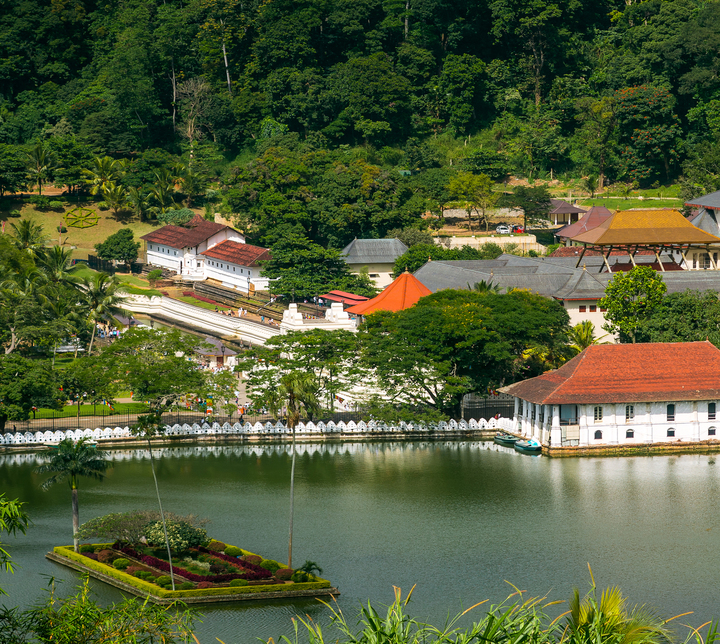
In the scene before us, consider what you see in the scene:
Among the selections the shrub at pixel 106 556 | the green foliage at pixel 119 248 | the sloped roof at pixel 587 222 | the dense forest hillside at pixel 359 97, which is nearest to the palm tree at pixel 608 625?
the shrub at pixel 106 556

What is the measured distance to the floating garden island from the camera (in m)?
35.2

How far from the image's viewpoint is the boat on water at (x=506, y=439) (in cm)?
5341

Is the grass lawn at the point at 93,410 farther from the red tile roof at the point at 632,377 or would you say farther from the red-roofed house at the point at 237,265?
the red-roofed house at the point at 237,265

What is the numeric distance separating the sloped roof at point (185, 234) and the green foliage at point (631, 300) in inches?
1410

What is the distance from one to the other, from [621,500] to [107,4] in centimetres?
9263

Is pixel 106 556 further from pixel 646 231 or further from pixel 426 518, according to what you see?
pixel 646 231

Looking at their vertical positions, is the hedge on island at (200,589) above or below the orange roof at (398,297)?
below

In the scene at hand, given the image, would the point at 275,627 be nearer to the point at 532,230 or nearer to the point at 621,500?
the point at 621,500

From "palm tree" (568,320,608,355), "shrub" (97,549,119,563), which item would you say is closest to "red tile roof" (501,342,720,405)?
"palm tree" (568,320,608,355)

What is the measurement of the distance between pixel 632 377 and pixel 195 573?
24366 millimetres

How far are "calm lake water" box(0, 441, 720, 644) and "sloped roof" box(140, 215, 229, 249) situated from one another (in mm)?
37578

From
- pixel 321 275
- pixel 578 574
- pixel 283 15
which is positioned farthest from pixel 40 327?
pixel 283 15

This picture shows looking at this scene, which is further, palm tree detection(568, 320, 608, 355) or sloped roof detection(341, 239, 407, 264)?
sloped roof detection(341, 239, 407, 264)

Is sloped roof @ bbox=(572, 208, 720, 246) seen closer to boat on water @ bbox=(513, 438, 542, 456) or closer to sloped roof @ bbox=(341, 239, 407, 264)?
sloped roof @ bbox=(341, 239, 407, 264)
